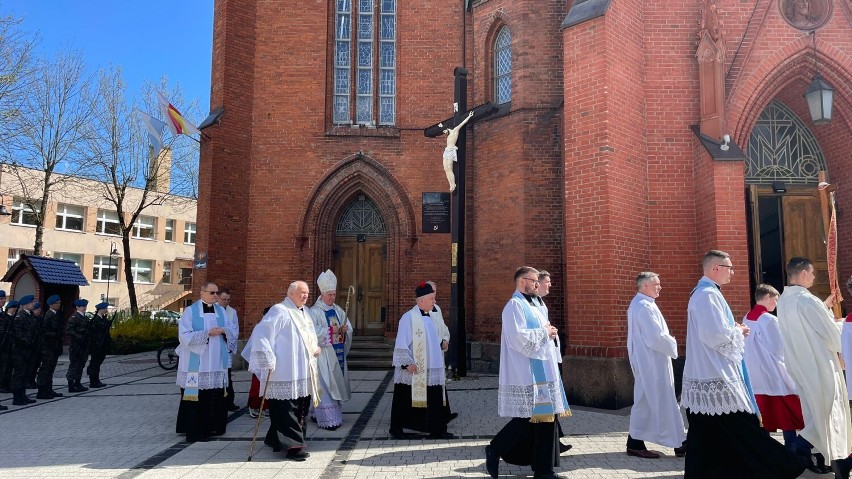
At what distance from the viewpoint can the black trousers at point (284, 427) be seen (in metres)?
6.23

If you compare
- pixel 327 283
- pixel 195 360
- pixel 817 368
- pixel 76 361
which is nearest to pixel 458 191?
pixel 327 283

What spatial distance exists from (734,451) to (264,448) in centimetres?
471

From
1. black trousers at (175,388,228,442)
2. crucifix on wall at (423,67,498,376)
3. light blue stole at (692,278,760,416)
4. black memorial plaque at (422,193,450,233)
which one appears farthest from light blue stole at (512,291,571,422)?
black memorial plaque at (422,193,450,233)

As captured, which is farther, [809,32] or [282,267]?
[282,267]

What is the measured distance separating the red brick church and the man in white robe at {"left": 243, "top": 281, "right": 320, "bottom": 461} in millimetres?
4473

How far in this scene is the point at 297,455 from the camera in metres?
6.16

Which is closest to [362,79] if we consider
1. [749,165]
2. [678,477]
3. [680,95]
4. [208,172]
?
[208,172]

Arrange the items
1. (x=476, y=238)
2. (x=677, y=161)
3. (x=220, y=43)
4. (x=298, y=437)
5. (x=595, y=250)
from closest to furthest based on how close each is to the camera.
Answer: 1. (x=298, y=437)
2. (x=595, y=250)
3. (x=677, y=161)
4. (x=476, y=238)
5. (x=220, y=43)

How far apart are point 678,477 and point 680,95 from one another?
7071 millimetres

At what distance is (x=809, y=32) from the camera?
1052 cm

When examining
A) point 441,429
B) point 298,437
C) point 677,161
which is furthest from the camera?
point 677,161

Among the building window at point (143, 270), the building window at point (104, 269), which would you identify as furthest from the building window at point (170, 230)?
the building window at point (104, 269)

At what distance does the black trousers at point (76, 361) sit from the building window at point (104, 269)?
32080mm

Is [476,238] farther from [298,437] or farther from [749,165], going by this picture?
[298,437]
